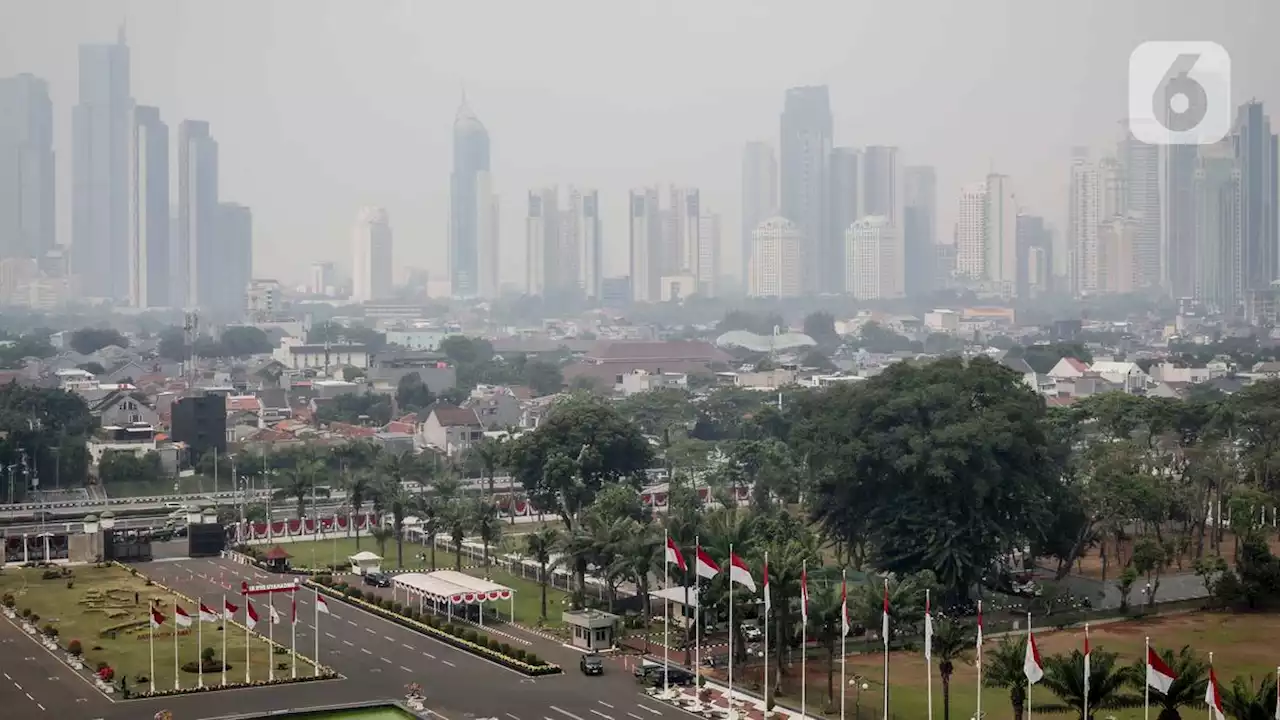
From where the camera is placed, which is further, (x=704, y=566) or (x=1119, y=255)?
(x=1119, y=255)

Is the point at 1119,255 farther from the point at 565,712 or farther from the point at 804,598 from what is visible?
the point at 565,712

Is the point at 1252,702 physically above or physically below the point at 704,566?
below

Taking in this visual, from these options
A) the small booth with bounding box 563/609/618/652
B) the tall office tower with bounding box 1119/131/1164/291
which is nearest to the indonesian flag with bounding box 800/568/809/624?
the small booth with bounding box 563/609/618/652

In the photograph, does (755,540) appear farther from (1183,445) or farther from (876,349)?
(876,349)

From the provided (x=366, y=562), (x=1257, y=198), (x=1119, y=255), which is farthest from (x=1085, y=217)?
(x=366, y=562)

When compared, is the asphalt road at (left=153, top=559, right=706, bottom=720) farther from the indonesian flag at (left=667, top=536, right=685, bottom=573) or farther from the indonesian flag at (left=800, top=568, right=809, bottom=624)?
the indonesian flag at (left=800, top=568, right=809, bottom=624)
